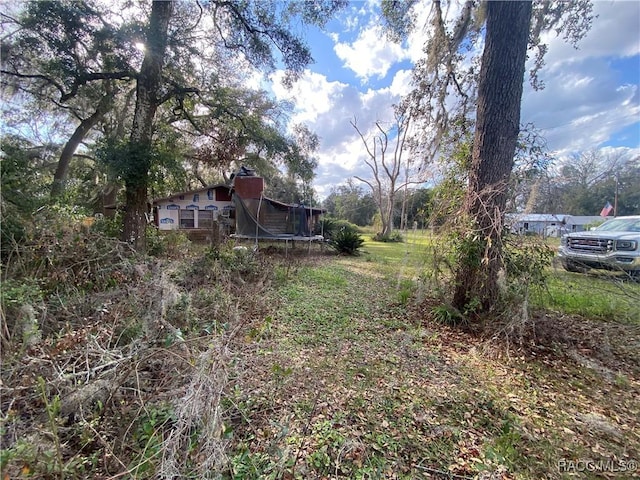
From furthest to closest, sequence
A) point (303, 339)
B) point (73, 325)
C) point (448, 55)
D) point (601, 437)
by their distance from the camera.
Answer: point (448, 55), point (303, 339), point (73, 325), point (601, 437)

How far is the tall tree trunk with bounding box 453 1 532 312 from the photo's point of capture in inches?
116

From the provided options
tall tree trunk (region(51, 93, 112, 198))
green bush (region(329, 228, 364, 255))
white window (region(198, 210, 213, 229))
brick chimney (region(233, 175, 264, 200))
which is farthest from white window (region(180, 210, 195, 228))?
green bush (region(329, 228, 364, 255))

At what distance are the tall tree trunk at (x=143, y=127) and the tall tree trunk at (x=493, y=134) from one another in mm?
6039

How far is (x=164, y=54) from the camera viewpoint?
6.05 m

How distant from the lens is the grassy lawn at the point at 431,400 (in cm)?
145

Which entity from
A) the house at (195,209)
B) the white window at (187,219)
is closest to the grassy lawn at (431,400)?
the house at (195,209)

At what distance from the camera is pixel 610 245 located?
5.10 meters

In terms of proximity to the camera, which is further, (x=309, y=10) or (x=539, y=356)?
(x=309, y=10)

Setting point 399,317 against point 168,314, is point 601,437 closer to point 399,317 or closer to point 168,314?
point 399,317

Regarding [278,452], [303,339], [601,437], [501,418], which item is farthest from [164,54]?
[601,437]

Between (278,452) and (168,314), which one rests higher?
(168,314)

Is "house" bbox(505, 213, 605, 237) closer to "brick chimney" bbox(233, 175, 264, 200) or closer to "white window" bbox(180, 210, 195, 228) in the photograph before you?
"brick chimney" bbox(233, 175, 264, 200)

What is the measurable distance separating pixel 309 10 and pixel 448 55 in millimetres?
3640

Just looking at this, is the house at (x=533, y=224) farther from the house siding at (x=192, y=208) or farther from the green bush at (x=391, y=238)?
the green bush at (x=391, y=238)
